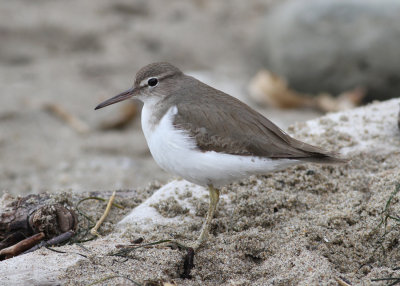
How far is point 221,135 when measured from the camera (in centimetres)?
349

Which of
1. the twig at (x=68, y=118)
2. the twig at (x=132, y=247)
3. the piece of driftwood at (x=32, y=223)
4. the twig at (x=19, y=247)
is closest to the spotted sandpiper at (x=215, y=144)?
the twig at (x=132, y=247)

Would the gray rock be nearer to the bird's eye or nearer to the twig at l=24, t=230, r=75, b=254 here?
the bird's eye

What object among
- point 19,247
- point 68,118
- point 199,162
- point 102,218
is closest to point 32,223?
point 19,247

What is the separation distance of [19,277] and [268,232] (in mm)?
1462

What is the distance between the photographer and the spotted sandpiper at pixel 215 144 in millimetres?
3416

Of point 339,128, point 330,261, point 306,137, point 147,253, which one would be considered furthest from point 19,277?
point 339,128

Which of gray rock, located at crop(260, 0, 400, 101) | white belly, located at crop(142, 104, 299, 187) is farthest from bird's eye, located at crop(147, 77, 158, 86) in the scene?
gray rock, located at crop(260, 0, 400, 101)

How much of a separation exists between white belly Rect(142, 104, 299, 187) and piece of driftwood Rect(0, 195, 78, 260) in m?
0.70

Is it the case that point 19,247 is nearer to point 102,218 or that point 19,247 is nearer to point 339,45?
point 102,218

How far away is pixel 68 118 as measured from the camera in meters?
7.04

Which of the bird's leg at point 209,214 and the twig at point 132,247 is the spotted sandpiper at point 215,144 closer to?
the bird's leg at point 209,214

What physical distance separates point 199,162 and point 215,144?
0.16 m

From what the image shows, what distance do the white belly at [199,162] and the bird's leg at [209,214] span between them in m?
0.11

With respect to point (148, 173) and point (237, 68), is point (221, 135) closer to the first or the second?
point (148, 173)
